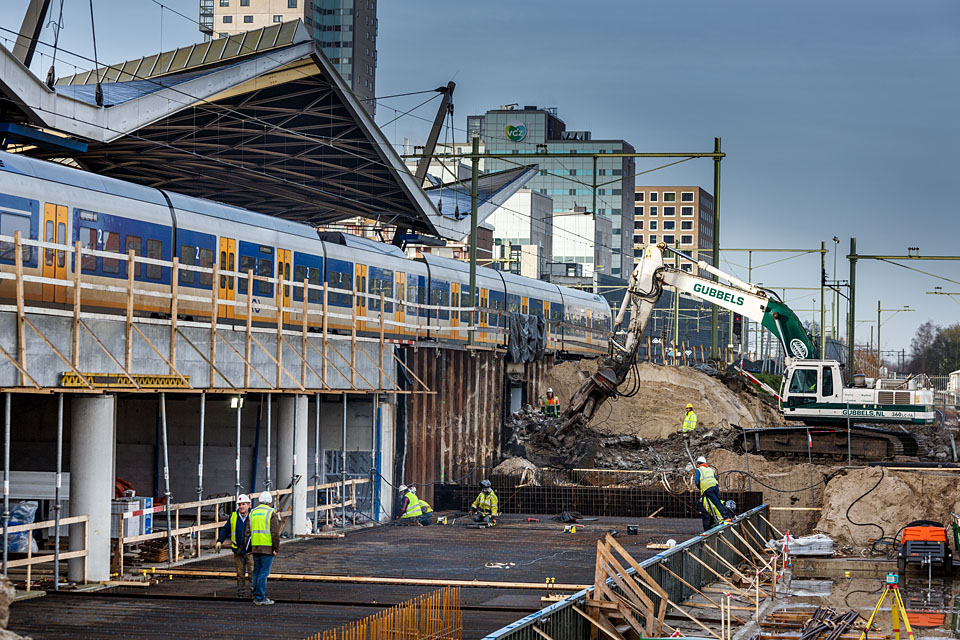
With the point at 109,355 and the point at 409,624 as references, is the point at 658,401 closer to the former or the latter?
the point at 109,355

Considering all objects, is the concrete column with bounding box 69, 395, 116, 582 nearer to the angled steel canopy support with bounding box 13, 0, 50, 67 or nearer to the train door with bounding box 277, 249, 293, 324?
the train door with bounding box 277, 249, 293, 324

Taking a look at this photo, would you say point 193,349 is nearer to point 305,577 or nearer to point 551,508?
point 305,577

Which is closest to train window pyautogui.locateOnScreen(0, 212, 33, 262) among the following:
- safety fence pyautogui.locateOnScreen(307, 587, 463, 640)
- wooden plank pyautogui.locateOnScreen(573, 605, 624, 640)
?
safety fence pyautogui.locateOnScreen(307, 587, 463, 640)

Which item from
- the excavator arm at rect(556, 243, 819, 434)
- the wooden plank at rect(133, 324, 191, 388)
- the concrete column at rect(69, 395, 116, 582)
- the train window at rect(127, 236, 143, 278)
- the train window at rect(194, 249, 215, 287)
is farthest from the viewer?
the excavator arm at rect(556, 243, 819, 434)

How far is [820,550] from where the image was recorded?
1041 inches

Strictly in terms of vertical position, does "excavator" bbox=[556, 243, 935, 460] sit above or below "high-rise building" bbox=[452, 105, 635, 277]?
below

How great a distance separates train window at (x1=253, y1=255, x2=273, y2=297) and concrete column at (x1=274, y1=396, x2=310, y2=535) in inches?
241

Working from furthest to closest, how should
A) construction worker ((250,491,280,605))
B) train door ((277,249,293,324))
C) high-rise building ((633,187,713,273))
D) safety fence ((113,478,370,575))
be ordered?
high-rise building ((633,187,713,273)) → train door ((277,249,293,324)) → safety fence ((113,478,370,575)) → construction worker ((250,491,280,605))

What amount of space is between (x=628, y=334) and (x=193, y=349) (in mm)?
15783

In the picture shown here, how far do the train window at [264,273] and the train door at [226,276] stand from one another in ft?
2.57

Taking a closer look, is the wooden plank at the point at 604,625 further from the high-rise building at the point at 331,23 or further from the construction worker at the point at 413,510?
the high-rise building at the point at 331,23

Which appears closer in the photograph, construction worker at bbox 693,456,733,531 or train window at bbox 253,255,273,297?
construction worker at bbox 693,456,733,531

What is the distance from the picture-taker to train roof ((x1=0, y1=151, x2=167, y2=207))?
21.8m

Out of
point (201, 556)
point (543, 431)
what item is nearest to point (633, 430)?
point (543, 431)
